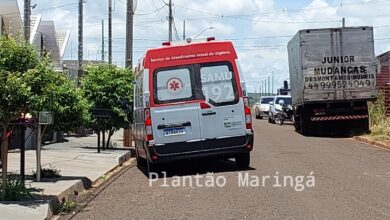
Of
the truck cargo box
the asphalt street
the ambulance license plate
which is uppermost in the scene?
the truck cargo box

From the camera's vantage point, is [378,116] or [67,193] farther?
[378,116]

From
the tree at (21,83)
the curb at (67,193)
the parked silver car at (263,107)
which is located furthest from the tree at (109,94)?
the parked silver car at (263,107)

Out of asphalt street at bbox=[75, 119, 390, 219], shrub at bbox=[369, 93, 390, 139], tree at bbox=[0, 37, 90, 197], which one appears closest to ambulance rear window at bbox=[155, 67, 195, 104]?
asphalt street at bbox=[75, 119, 390, 219]

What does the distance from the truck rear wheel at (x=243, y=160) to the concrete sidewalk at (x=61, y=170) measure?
3166 mm

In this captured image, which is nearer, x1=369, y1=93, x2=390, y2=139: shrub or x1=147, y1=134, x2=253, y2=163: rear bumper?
x1=147, y1=134, x2=253, y2=163: rear bumper

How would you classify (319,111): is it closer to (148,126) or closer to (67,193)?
(148,126)

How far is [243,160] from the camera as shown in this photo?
587 inches

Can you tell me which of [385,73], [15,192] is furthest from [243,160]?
[385,73]

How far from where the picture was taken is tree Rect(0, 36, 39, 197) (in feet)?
31.7

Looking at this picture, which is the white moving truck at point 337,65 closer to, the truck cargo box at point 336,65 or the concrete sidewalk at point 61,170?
the truck cargo box at point 336,65

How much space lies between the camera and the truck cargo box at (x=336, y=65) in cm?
2544

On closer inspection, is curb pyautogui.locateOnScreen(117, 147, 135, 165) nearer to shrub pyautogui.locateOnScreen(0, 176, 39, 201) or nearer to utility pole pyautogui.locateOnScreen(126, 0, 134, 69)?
utility pole pyautogui.locateOnScreen(126, 0, 134, 69)

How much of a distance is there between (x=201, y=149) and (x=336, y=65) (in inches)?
500

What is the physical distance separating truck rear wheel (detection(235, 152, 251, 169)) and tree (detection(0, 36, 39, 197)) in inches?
232
